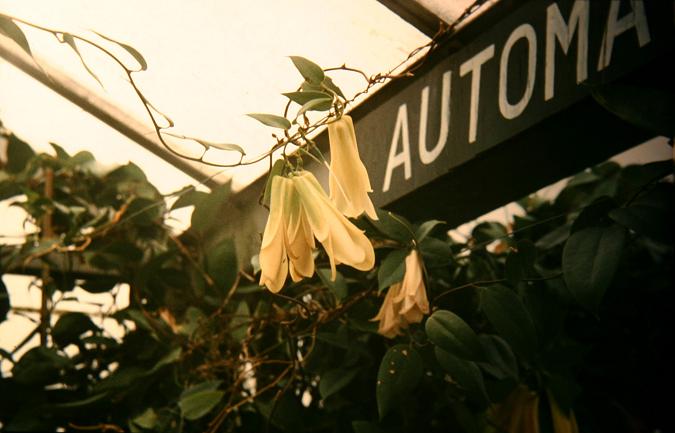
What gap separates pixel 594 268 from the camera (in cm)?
58

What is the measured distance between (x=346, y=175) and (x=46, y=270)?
2.87 feet

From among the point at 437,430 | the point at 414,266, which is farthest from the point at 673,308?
the point at 414,266

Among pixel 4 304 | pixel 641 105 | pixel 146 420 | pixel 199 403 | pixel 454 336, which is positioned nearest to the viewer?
pixel 641 105

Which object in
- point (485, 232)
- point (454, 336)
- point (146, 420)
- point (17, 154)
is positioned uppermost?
point (17, 154)

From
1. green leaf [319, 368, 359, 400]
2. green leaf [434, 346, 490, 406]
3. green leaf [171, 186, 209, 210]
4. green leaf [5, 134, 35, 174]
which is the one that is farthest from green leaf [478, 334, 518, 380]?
green leaf [5, 134, 35, 174]

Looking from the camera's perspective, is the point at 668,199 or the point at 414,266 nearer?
the point at 668,199

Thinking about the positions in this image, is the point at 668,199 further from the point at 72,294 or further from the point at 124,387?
the point at 72,294

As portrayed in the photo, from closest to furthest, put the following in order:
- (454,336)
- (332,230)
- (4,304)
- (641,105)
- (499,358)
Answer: (332,230), (641,105), (454,336), (499,358), (4,304)

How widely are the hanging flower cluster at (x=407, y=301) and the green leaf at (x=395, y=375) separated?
0.14ft

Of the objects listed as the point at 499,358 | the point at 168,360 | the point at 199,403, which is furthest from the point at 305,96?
the point at 168,360

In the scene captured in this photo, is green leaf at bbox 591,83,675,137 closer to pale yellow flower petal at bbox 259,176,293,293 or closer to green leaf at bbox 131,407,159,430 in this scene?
pale yellow flower petal at bbox 259,176,293,293

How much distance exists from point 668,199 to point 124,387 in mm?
848

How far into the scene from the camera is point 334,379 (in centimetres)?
90

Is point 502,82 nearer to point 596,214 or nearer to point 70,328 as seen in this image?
point 596,214
